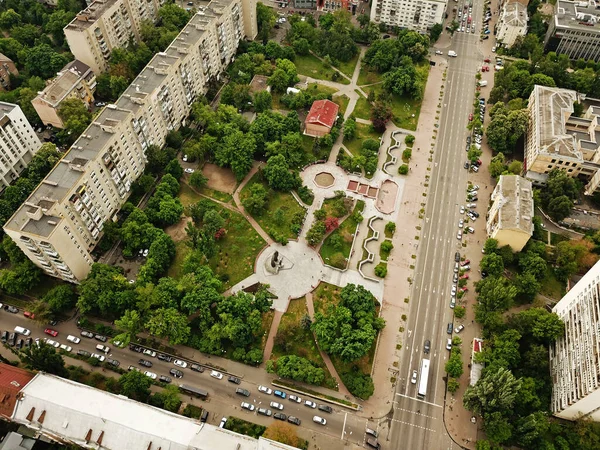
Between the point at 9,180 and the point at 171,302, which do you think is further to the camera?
the point at 9,180

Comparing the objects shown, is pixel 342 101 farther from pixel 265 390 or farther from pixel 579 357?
pixel 579 357

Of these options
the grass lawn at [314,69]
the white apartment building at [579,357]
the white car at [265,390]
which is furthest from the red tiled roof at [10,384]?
the grass lawn at [314,69]

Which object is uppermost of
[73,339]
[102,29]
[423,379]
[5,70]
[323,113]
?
[102,29]

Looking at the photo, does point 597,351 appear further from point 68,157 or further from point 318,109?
point 68,157

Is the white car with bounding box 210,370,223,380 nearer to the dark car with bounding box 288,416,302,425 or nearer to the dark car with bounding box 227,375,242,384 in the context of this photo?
the dark car with bounding box 227,375,242,384

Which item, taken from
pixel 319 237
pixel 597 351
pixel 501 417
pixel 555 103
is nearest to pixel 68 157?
pixel 319 237

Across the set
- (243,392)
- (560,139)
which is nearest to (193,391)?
(243,392)

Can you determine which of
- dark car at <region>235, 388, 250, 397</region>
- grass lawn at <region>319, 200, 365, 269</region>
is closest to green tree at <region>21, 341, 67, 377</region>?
dark car at <region>235, 388, 250, 397</region>
